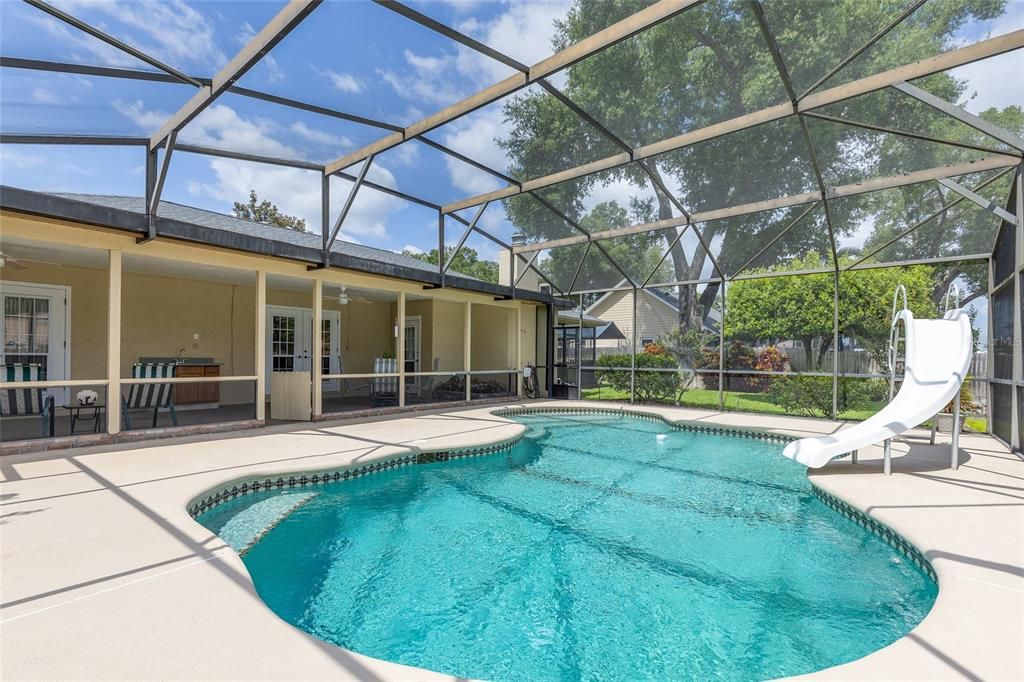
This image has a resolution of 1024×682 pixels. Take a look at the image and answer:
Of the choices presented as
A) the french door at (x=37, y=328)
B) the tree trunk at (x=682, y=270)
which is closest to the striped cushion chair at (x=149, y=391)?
the french door at (x=37, y=328)

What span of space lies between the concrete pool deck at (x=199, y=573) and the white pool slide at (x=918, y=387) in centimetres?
36

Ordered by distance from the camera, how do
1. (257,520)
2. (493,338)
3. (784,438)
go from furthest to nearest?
1. (493,338)
2. (784,438)
3. (257,520)

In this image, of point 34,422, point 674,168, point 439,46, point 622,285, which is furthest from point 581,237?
point 34,422

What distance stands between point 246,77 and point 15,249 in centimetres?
443

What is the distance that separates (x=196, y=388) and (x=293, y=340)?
2.51 m

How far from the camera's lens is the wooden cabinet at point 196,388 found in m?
9.05

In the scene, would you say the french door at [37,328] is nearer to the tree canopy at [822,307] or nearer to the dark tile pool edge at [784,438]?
the dark tile pool edge at [784,438]

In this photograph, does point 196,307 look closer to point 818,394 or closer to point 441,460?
point 441,460

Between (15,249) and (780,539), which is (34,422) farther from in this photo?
(780,539)

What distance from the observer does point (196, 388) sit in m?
9.28

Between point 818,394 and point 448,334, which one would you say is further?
point 448,334

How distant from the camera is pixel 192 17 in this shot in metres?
4.24

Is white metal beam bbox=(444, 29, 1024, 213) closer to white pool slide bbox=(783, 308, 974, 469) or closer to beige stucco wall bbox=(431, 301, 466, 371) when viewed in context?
white pool slide bbox=(783, 308, 974, 469)

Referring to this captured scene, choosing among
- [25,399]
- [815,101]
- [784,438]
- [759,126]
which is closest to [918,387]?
[784,438]
